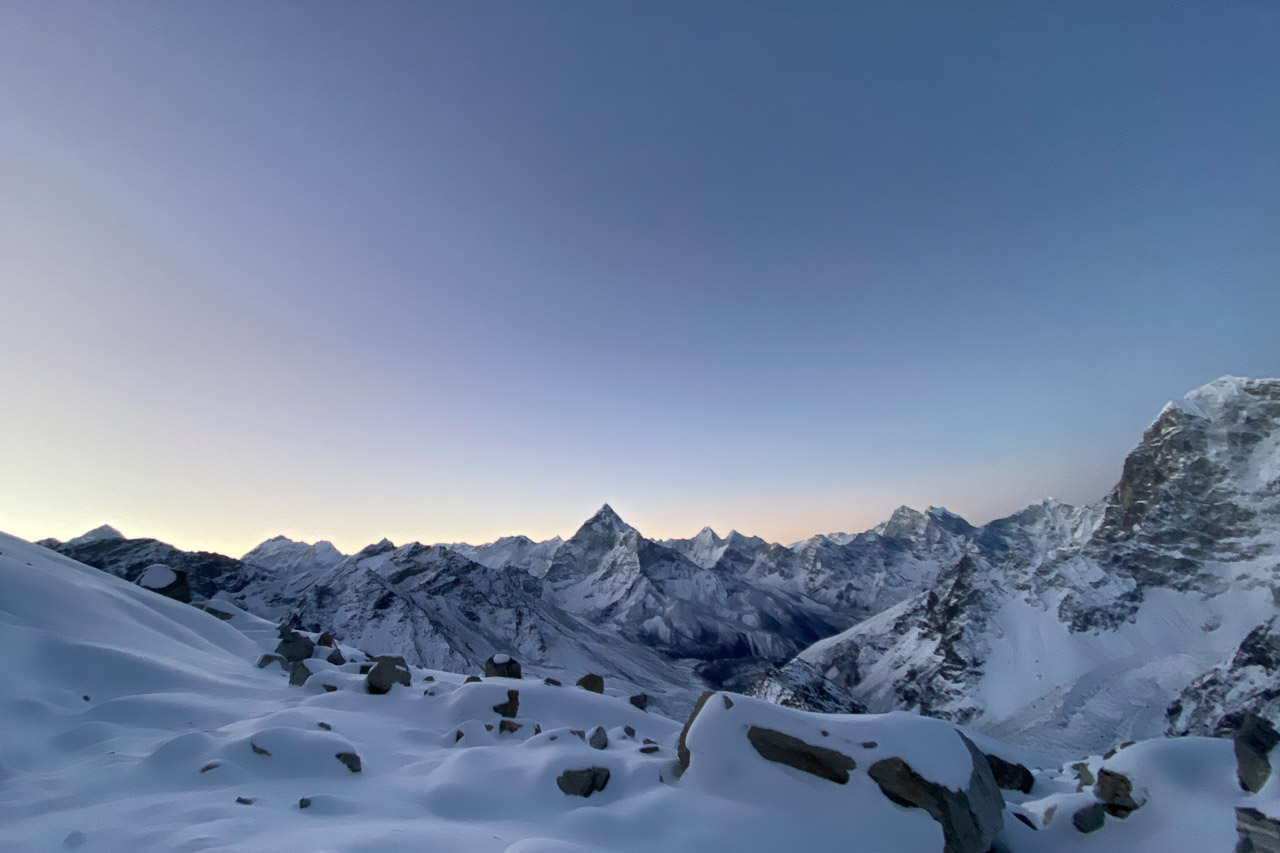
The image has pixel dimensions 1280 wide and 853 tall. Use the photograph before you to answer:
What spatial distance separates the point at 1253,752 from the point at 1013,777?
7191 mm

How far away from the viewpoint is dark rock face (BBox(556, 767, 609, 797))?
13.3 m

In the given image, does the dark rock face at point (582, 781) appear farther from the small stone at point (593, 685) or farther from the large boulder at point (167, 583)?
the large boulder at point (167, 583)

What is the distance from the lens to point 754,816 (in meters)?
12.5

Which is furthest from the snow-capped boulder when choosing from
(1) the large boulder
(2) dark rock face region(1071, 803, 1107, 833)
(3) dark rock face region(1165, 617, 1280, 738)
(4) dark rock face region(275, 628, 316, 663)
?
(3) dark rock face region(1165, 617, 1280, 738)

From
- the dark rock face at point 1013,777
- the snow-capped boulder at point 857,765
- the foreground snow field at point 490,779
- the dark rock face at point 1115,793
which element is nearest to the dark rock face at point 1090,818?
the foreground snow field at point 490,779

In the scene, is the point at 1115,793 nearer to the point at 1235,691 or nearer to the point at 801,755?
the point at 801,755

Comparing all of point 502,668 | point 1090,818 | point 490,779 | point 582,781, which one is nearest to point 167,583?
point 502,668

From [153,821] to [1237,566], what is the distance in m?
259

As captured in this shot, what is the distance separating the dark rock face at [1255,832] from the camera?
12.4 meters

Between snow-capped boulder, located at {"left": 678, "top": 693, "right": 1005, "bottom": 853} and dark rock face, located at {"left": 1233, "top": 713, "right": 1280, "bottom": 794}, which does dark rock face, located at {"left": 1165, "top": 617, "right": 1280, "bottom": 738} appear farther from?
snow-capped boulder, located at {"left": 678, "top": 693, "right": 1005, "bottom": 853}

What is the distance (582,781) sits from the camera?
43.9ft

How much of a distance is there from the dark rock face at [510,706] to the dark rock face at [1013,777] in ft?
56.5

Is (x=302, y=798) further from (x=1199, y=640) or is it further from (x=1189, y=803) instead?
(x=1199, y=640)

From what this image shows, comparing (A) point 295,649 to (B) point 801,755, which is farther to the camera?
(A) point 295,649
